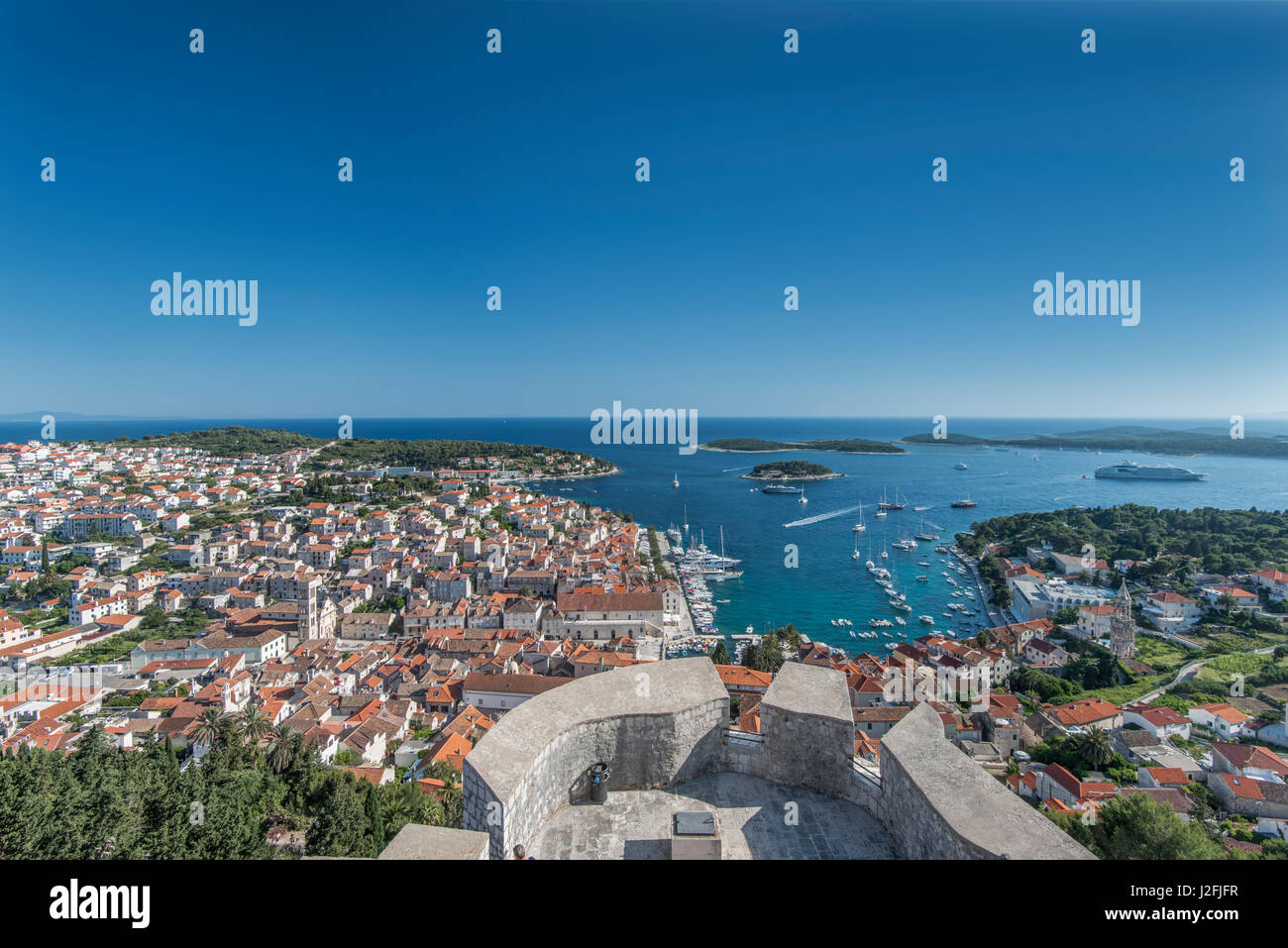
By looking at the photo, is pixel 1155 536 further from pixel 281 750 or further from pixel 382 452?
pixel 382 452

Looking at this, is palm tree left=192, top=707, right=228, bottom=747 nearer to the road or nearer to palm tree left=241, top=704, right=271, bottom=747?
palm tree left=241, top=704, right=271, bottom=747

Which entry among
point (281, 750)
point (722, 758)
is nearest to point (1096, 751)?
point (722, 758)

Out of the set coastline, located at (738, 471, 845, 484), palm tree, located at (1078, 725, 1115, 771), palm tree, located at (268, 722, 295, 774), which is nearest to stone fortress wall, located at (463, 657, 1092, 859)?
palm tree, located at (268, 722, 295, 774)

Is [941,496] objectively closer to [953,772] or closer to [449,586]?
[449,586]

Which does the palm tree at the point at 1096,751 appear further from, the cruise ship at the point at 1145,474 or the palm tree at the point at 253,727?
the cruise ship at the point at 1145,474
